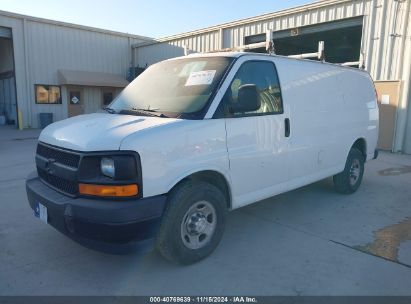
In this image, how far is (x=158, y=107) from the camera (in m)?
3.63

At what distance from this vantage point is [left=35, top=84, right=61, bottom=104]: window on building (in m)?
18.5

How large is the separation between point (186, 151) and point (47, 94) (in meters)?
18.3

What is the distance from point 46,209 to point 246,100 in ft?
7.13

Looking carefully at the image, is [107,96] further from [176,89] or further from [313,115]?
[176,89]

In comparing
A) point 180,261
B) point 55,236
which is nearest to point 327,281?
point 180,261

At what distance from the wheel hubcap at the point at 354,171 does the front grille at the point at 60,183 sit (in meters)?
4.68

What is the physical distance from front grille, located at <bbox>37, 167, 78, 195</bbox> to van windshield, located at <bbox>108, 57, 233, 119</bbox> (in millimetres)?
1007

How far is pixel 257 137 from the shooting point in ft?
12.5

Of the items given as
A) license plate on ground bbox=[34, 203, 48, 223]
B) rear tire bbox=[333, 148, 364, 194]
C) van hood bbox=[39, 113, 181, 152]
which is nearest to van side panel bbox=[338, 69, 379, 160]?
rear tire bbox=[333, 148, 364, 194]

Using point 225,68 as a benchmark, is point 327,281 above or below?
below

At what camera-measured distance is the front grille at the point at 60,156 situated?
3.02m

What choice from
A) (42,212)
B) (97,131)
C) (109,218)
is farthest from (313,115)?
(42,212)

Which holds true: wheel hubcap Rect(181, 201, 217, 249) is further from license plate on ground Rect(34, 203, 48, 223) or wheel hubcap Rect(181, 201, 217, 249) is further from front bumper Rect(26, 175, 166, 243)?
license plate on ground Rect(34, 203, 48, 223)

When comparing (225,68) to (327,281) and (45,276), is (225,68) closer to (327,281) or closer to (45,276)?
(327,281)
